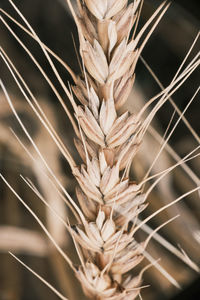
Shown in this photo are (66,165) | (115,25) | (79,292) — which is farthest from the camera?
(66,165)

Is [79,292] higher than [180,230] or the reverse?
the reverse

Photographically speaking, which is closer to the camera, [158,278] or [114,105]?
[114,105]

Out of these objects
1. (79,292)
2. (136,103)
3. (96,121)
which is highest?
(96,121)

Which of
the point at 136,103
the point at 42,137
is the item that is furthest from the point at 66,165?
the point at 136,103

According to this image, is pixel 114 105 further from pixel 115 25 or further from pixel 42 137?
pixel 42 137

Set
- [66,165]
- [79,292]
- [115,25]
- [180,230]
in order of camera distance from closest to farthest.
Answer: [115,25] < [79,292] < [180,230] < [66,165]

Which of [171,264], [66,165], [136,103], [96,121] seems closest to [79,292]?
[171,264]

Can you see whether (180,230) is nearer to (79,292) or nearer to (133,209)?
(79,292)
